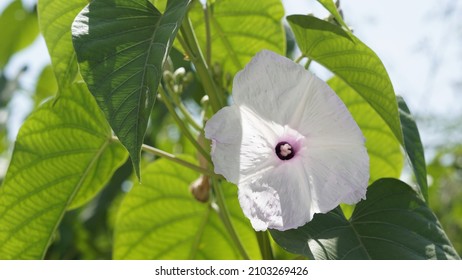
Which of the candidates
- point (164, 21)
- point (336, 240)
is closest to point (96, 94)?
point (164, 21)

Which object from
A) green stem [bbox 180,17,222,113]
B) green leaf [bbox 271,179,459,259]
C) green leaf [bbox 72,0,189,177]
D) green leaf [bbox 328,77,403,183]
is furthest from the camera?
green leaf [bbox 328,77,403,183]

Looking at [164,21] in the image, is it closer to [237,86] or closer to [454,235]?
[237,86]

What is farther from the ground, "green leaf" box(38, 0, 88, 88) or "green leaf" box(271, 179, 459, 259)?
"green leaf" box(38, 0, 88, 88)

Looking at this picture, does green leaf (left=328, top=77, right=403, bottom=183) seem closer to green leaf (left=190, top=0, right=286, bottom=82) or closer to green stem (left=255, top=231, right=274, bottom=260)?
green leaf (left=190, top=0, right=286, bottom=82)

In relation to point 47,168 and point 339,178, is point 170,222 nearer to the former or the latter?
point 47,168

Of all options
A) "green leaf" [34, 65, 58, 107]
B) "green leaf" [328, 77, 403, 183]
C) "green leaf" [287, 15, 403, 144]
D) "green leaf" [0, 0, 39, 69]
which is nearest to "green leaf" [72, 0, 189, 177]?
"green leaf" [287, 15, 403, 144]

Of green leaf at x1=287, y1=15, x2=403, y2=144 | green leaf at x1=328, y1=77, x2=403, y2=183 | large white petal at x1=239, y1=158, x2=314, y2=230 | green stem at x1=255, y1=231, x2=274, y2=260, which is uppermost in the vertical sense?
green leaf at x1=287, y1=15, x2=403, y2=144

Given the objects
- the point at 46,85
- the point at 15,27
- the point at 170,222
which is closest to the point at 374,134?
the point at 170,222

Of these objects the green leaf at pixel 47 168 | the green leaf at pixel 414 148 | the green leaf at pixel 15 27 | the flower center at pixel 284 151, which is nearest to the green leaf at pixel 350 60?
the green leaf at pixel 414 148
